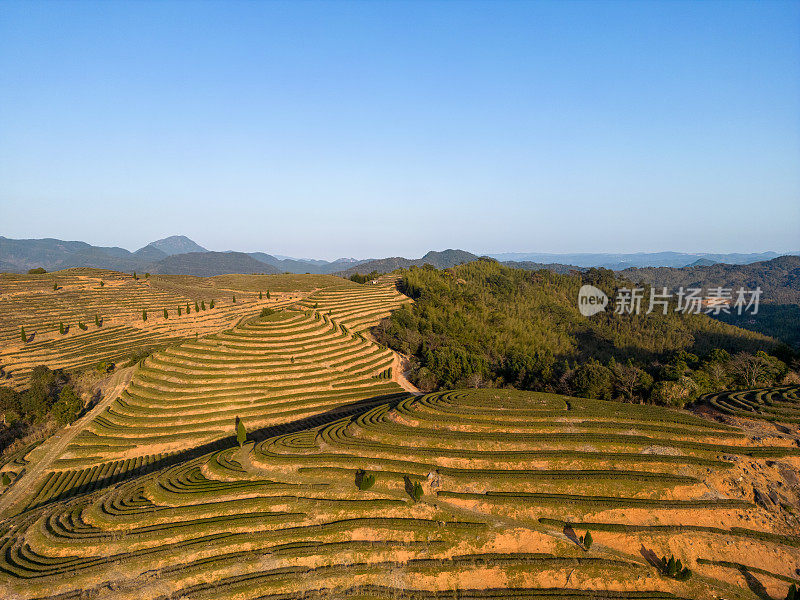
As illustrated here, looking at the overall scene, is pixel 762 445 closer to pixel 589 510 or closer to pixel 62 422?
pixel 589 510

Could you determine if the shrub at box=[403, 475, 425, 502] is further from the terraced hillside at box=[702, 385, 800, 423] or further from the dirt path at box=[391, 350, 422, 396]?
the terraced hillside at box=[702, 385, 800, 423]

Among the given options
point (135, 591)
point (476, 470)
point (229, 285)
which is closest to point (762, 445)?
point (476, 470)

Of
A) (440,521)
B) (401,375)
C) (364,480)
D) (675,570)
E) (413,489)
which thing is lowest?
(401,375)

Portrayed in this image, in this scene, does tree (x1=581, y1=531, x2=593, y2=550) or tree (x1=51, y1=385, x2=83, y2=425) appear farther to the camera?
tree (x1=51, y1=385, x2=83, y2=425)

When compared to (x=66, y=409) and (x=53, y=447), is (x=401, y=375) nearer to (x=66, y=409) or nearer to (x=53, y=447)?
(x=66, y=409)

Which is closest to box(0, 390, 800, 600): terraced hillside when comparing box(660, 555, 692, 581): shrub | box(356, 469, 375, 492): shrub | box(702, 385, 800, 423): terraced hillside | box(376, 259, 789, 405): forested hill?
box(356, 469, 375, 492): shrub

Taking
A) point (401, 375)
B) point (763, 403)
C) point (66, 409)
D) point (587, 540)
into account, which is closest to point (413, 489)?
point (587, 540)

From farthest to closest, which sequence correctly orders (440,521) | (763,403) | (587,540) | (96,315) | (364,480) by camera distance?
(96,315) → (763,403) → (364,480) → (440,521) → (587,540)
